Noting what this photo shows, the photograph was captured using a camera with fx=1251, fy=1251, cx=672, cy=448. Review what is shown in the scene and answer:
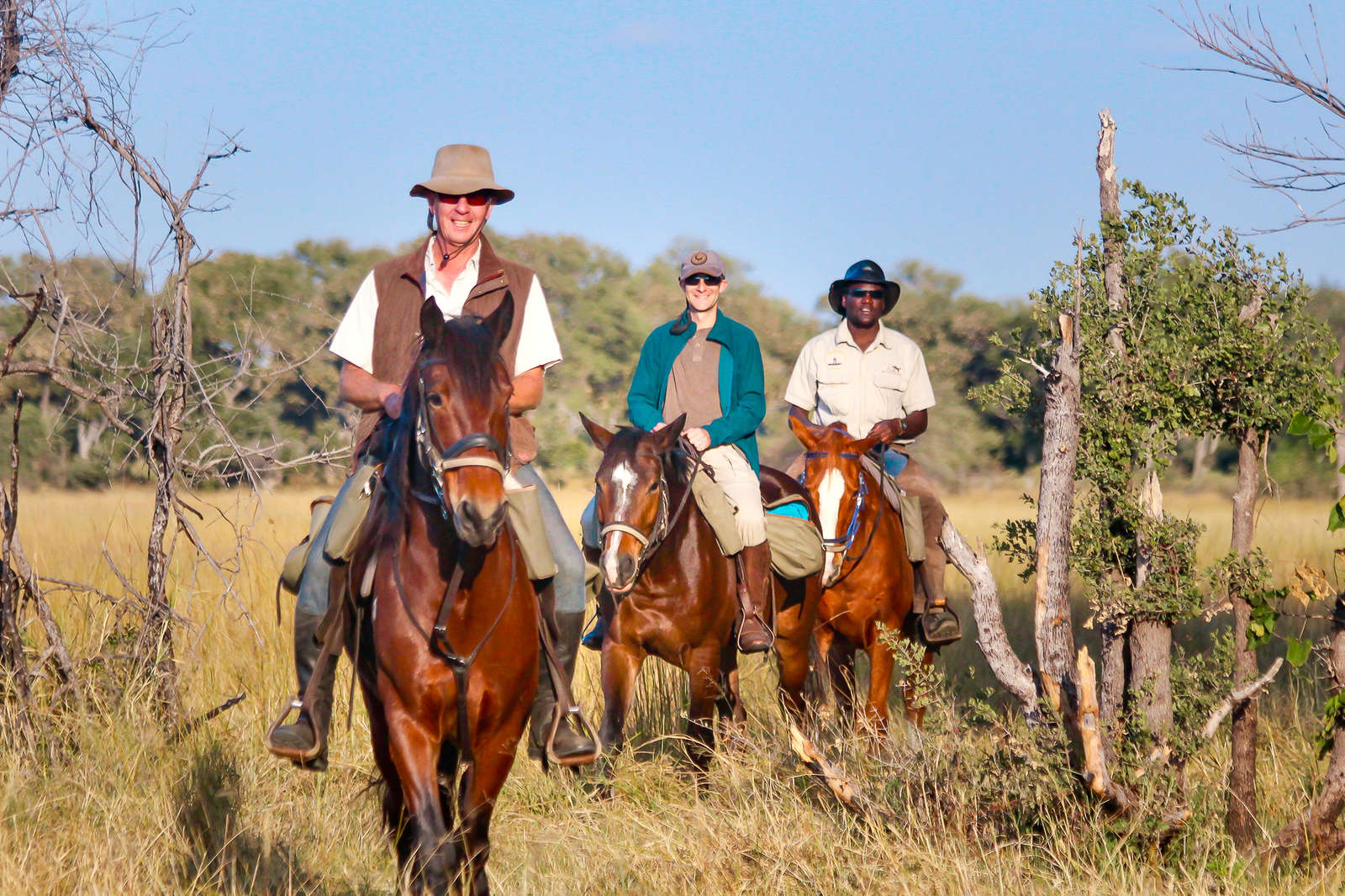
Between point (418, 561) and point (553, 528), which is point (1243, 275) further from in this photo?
point (418, 561)

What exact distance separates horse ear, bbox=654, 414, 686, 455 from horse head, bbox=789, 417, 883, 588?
4.63 feet

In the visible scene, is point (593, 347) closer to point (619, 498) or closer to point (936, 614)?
point (936, 614)

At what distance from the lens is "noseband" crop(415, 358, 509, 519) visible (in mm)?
3824

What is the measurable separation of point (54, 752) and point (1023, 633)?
788cm

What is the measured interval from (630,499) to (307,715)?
7.05 feet

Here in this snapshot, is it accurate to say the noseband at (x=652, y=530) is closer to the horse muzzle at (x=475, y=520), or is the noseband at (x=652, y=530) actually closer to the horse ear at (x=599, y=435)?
the horse ear at (x=599, y=435)

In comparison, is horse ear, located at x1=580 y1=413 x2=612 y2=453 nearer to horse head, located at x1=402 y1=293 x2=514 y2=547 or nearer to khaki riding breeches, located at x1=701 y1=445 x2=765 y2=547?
khaki riding breeches, located at x1=701 y1=445 x2=765 y2=547

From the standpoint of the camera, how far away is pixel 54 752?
6016mm

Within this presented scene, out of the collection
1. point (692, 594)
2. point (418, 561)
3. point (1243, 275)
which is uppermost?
point (1243, 275)

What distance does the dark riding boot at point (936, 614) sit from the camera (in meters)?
8.38

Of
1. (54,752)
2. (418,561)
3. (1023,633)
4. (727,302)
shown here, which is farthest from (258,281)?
(418,561)

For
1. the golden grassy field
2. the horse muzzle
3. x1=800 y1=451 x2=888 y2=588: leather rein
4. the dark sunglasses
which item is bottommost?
the golden grassy field

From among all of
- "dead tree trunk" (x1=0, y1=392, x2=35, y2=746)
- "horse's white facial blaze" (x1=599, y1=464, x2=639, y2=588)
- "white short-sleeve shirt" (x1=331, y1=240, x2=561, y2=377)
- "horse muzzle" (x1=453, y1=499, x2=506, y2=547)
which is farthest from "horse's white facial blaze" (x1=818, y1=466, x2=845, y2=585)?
"dead tree trunk" (x1=0, y1=392, x2=35, y2=746)

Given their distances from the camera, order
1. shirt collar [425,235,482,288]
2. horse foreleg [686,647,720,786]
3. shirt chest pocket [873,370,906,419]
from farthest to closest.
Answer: shirt chest pocket [873,370,906,419] → horse foreleg [686,647,720,786] → shirt collar [425,235,482,288]
